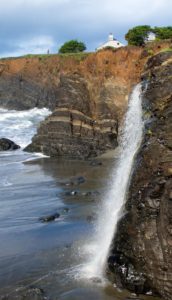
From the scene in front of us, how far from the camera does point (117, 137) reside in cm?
3547

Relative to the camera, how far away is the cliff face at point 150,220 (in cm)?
878

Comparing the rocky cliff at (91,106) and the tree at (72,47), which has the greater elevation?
the tree at (72,47)

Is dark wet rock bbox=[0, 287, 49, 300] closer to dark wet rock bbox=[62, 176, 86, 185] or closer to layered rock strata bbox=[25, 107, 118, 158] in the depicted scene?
dark wet rock bbox=[62, 176, 86, 185]

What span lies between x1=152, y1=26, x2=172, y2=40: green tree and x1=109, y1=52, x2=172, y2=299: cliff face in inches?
1744

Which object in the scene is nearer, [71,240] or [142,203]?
[142,203]

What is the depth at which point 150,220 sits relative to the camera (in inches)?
357

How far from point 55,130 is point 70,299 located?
2641cm

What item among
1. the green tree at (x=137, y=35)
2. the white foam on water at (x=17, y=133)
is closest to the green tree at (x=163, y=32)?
the green tree at (x=137, y=35)

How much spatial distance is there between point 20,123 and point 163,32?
62.2ft

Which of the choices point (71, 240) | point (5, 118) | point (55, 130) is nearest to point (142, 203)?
point (71, 240)

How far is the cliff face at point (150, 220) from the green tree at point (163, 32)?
44.3m

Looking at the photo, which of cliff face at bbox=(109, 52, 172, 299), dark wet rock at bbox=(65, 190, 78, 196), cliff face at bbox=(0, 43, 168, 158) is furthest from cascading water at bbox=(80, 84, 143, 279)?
cliff face at bbox=(0, 43, 168, 158)

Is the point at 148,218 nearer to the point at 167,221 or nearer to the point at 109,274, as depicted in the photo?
the point at 167,221

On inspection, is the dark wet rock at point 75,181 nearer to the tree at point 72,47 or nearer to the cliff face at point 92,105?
the cliff face at point 92,105
